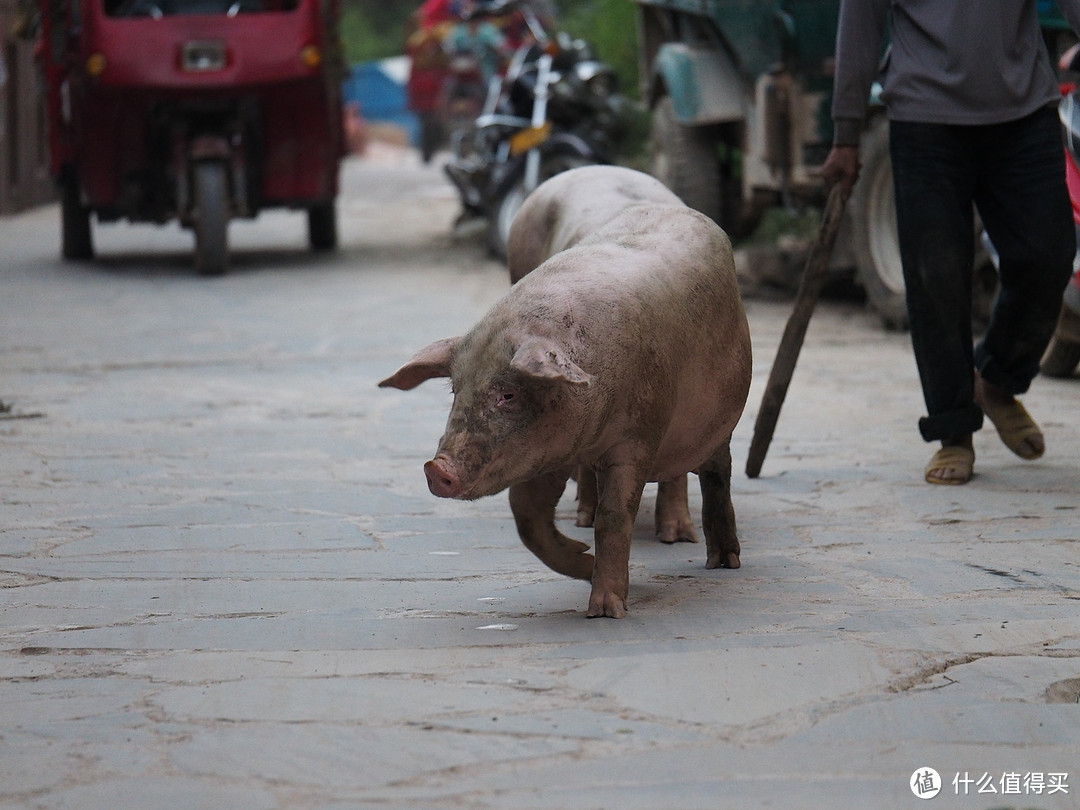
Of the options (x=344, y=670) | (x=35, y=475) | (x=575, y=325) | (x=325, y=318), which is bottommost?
(x=325, y=318)

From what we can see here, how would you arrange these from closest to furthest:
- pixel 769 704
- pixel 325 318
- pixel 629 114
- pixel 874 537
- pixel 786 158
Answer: pixel 769 704 → pixel 874 537 → pixel 786 158 → pixel 325 318 → pixel 629 114

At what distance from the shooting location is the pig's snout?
3.10 m

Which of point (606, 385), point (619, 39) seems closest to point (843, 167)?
point (606, 385)

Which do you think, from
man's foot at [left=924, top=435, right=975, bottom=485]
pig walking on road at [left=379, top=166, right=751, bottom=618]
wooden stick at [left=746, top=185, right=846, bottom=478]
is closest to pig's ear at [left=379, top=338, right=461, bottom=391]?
pig walking on road at [left=379, top=166, right=751, bottom=618]

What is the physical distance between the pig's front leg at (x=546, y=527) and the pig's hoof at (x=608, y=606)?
0.19 m

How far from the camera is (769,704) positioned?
9.25 feet

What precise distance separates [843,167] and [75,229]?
8146mm

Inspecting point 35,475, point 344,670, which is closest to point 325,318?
point 35,475

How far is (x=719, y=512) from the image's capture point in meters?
3.84

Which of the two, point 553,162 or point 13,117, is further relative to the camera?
point 13,117

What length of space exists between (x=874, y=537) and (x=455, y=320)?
462cm

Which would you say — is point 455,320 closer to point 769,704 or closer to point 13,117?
point 769,704

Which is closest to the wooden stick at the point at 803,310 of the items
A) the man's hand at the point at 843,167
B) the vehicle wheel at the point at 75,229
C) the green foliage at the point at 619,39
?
the man's hand at the point at 843,167

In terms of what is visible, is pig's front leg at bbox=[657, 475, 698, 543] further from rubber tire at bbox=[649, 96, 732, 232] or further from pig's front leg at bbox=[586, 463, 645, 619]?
rubber tire at bbox=[649, 96, 732, 232]
